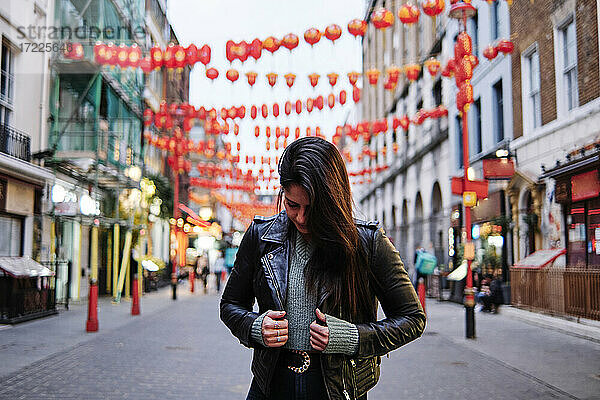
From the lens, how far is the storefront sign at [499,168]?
59.0ft

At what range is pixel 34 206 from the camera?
16766 millimetres

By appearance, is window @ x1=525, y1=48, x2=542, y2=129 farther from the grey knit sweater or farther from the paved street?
the grey knit sweater

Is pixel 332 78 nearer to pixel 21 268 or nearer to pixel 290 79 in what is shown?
pixel 290 79

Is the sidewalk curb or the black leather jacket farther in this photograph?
the sidewalk curb

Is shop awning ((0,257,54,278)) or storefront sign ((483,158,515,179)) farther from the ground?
storefront sign ((483,158,515,179))

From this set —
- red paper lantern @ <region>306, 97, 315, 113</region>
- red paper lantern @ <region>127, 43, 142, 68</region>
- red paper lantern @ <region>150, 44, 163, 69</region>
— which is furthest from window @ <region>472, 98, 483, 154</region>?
red paper lantern @ <region>127, 43, 142, 68</region>

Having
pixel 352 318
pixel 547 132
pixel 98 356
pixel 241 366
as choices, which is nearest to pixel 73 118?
pixel 98 356

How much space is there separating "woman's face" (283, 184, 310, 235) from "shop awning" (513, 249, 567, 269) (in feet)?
45.7

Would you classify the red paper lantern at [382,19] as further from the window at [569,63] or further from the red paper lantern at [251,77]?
the window at [569,63]

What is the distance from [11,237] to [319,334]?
51.0ft

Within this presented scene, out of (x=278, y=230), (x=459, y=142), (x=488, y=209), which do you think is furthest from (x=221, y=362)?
(x=459, y=142)

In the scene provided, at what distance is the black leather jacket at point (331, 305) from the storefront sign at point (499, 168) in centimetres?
1649

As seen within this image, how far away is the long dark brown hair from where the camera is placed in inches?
89.4

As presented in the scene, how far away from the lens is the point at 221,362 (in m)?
9.32
